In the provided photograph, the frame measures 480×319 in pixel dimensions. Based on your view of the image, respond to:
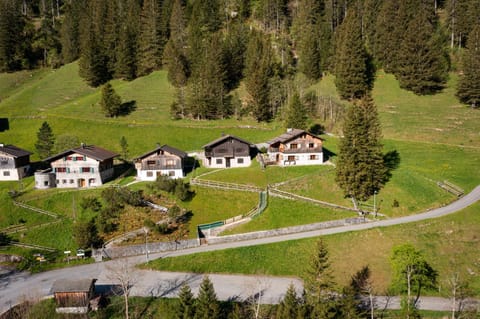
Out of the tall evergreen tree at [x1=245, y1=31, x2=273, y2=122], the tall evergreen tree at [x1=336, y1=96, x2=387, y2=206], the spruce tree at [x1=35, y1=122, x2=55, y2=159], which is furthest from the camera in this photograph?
the tall evergreen tree at [x1=245, y1=31, x2=273, y2=122]

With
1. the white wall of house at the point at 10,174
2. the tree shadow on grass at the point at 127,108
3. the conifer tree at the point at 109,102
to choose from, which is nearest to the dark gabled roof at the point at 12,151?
the white wall of house at the point at 10,174

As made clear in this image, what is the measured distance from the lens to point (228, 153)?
6938 cm

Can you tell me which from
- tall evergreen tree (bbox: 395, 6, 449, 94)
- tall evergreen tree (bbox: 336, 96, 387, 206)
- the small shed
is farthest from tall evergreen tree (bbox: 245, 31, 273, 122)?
the small shed

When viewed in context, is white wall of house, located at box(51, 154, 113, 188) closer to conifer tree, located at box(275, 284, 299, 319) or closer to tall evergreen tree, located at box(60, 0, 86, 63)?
conifer tree, located at box(275, 284, 299, 319)

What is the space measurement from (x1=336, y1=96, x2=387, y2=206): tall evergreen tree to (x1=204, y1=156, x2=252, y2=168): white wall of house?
18895 mm

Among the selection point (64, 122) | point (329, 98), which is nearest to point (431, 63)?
point (329, 98)

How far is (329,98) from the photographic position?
9269cm

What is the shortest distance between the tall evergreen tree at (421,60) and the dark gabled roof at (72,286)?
277ft

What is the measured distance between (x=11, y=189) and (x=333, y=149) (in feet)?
188

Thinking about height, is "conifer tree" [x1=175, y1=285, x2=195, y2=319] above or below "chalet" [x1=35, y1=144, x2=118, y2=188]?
below

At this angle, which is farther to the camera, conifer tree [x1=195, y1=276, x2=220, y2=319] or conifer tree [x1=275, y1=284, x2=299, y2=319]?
conifer tree [x1=195, y1=276, x2=220, y2=319]

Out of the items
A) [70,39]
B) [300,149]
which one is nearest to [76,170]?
[300,149]

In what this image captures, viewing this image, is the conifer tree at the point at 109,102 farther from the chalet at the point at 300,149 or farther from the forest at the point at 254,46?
the chalet at the point at 300,149

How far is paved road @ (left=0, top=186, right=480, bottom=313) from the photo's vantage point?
3812cm
